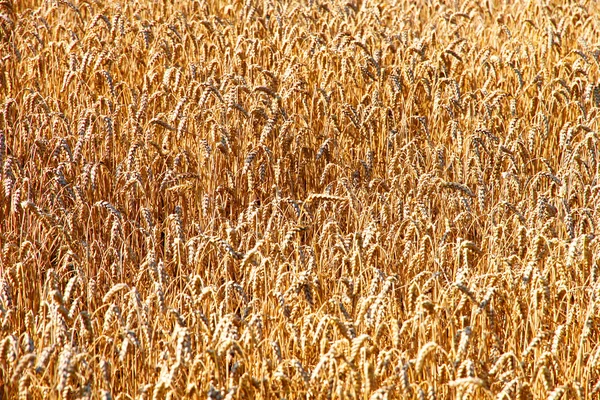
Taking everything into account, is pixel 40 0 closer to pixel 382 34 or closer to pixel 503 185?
pixel 382 34

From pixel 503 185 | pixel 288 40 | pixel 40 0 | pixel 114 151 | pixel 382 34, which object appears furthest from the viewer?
pixel 40 0

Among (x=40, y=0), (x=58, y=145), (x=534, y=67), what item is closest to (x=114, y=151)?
(x=58, y=145)

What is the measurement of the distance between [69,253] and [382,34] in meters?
2.86

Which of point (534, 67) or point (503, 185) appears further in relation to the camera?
point (534, 67)

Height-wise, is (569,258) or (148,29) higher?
(148,29)

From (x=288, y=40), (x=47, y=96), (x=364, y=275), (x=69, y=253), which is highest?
(x=288, y=40)

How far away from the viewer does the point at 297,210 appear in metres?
2.57

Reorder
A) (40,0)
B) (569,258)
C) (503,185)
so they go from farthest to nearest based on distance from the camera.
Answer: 1. (40,0)
2. (503,185)
3. (569,258)

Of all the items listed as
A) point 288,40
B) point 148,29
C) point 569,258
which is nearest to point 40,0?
point 148,29

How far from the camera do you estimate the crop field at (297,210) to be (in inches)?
76.9

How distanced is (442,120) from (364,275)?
4.75 ft

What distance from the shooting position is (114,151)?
338 cm

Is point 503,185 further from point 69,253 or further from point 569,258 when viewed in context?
point 69,253

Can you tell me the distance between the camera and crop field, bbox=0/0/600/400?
1952mm
